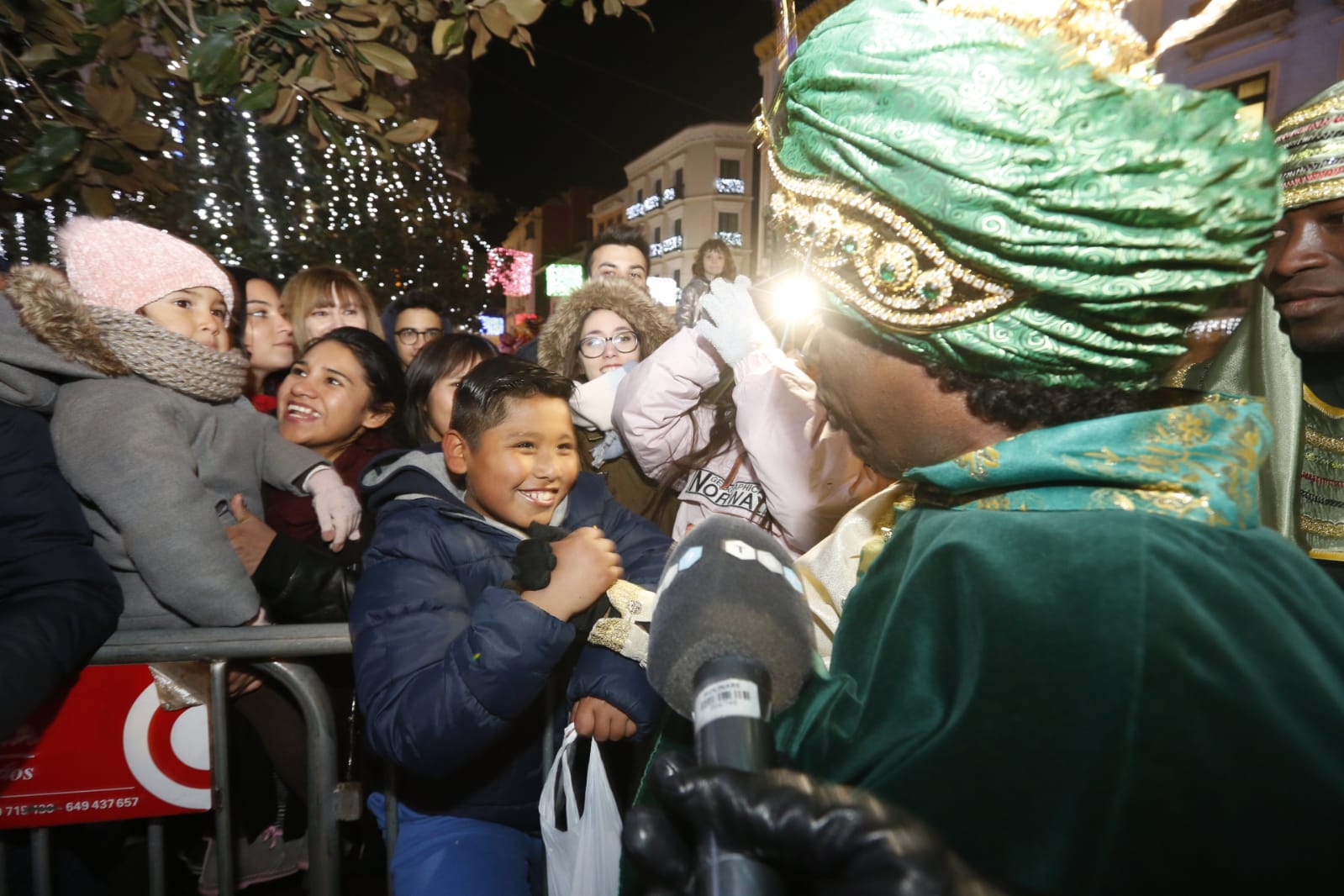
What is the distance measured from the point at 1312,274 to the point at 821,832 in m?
2.87

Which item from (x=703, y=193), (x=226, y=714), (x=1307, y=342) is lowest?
(x=226, y=714)

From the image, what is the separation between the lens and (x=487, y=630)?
1933 millimetres

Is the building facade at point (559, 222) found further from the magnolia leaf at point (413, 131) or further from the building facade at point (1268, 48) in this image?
the magnolia leaf at point (413, 131)

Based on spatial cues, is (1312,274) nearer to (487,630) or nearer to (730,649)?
(730,649)

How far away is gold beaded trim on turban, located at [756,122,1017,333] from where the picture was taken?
3.68 feet

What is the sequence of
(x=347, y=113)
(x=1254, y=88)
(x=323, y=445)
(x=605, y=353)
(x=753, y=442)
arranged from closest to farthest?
(x=347, y=113) < (x=753, y=442) < (x=323, y=445) < (x=605, y=353) < (x=1254, y=88)

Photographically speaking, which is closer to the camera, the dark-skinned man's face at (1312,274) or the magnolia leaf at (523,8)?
the magnolia leaf at (523,8)

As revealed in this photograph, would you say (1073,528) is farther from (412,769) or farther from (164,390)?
(164,390)

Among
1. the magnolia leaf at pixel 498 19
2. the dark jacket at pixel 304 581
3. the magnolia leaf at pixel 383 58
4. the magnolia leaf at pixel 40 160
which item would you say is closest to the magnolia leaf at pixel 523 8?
the magnolia leaf at pixel 498 19

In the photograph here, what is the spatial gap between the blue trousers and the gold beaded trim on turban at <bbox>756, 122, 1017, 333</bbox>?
77.8 inches

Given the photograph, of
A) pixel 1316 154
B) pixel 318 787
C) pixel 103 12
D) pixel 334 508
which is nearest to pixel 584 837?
pixel 318 787

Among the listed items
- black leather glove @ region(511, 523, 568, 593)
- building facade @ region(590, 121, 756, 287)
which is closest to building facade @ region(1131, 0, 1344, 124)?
black leather glove @ region(511, 523, 568, 593)

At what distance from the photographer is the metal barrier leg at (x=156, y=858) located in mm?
2225

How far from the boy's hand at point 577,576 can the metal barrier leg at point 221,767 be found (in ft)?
3.50
